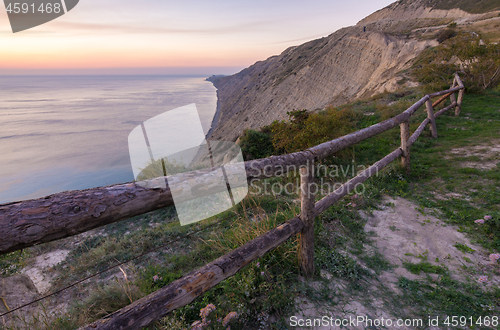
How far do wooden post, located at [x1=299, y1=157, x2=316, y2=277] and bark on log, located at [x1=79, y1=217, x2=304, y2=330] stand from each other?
0.32 meters

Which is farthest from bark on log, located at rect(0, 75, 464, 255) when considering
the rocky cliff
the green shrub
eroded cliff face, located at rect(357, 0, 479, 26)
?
eroded cliff face, located at rect(357, 0, 479, 26)

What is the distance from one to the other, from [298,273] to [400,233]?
1.53 metres

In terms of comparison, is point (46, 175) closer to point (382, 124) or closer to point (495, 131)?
point (382, 124)

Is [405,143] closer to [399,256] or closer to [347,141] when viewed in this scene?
[347,141]

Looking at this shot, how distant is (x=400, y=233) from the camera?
296 centimetres

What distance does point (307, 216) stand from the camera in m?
2.20

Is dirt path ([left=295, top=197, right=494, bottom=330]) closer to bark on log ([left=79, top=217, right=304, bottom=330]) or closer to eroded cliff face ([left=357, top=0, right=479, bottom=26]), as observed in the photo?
bark on log ([left=79, top=217, right=304, bottom=330])

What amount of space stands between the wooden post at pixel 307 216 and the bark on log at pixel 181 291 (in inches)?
12.7

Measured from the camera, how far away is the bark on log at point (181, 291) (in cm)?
128

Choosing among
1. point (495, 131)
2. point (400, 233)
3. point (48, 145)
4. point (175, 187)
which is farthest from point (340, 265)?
point (48, 145)

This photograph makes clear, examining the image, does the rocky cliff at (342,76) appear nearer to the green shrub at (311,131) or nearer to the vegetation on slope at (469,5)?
the green shrub at (311,131)

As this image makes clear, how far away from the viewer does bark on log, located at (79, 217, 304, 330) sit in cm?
128

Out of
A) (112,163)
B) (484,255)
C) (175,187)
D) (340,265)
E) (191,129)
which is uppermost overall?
(191,129)

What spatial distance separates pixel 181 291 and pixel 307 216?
1.22m
